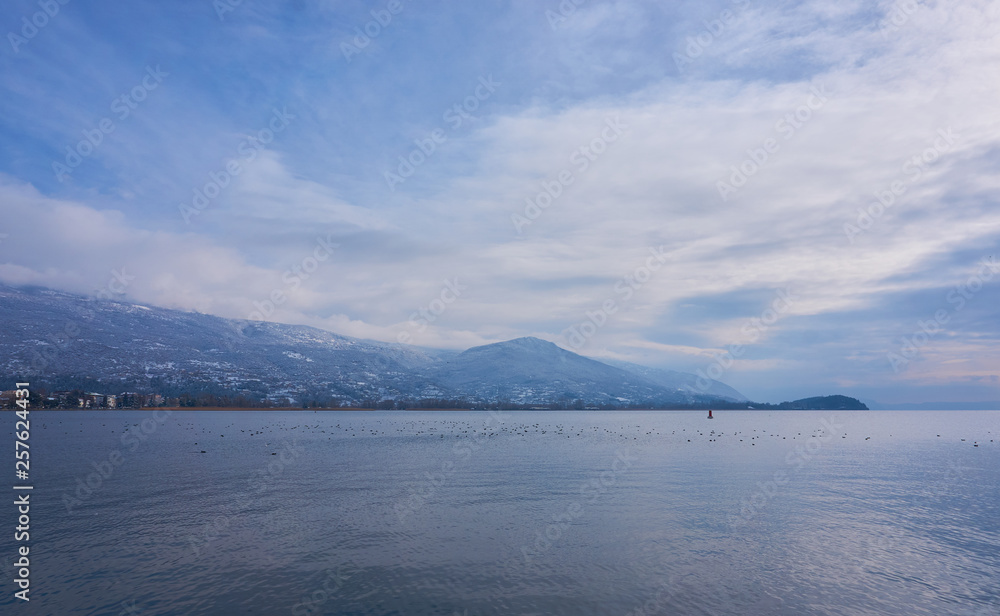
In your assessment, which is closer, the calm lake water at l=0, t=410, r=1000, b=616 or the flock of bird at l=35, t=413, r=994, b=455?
the calm lake water at l=0, t=410, r=1000, b=616

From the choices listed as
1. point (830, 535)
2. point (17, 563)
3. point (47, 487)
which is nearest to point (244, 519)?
point (17, 563)

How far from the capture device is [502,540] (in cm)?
3322

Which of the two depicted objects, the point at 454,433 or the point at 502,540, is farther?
the point at 454,433

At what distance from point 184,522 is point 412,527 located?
15898 millimetres

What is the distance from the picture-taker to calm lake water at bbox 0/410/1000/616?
24375 millimetres

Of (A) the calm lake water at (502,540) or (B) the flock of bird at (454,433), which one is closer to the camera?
(A) the calm lake water at (502,540)

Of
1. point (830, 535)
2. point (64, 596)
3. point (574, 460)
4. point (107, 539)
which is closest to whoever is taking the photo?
point (64, 596)

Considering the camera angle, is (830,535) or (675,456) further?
(675,456)

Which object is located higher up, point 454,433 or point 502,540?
point 502,540

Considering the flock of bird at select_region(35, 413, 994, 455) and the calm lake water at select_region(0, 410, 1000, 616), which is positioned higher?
the calm lake water at select_region(0, 410, 1000, 616)

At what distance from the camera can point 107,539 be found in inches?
1287

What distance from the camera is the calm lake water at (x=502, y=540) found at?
24.4 metres

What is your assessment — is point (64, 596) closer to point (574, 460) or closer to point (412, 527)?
point (412, 527)

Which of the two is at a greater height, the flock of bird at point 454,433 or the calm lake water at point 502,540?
the calm lake water at point 502,540
